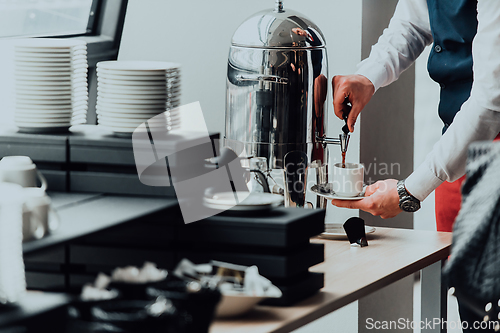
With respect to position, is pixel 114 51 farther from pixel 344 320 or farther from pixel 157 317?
pixel 157 317

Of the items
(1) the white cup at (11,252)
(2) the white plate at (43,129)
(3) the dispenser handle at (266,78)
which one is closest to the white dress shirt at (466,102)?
(3) the dispenser handle at (266,78)

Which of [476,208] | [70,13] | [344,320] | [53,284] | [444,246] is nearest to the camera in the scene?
[476,208]

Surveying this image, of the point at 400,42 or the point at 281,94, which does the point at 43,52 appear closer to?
the point at 281,94

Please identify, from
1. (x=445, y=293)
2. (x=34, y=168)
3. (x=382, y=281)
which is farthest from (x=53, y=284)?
(x=445, y=293)

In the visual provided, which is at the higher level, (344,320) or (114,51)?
(114,51)

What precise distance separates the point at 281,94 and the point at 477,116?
1.58 feet

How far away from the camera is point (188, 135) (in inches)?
48.3

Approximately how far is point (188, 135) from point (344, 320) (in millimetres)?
1235

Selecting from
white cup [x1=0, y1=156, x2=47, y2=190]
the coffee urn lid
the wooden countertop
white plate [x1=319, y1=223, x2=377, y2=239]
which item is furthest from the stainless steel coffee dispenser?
white cup [x1=0, y1=156, x2=47, y2=190]

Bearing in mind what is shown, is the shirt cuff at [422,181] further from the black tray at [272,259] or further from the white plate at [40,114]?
the white plate at [40,114]

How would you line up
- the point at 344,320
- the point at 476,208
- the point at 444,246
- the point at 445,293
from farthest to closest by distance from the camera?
the point at 344,320 < the point at 445,293 < the point at 444,246 < the point at 476,208

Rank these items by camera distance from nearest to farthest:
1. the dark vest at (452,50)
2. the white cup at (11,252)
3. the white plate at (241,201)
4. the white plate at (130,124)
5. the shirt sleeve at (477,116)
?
the white cup at (11,252), the white plate at (241,201), the white plate at (130,124), the shirt sleeve at (477,116), the dark vest at (452,50)

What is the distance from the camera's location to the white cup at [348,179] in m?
1.59

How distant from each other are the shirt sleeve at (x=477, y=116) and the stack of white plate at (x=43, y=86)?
0.90 metres
